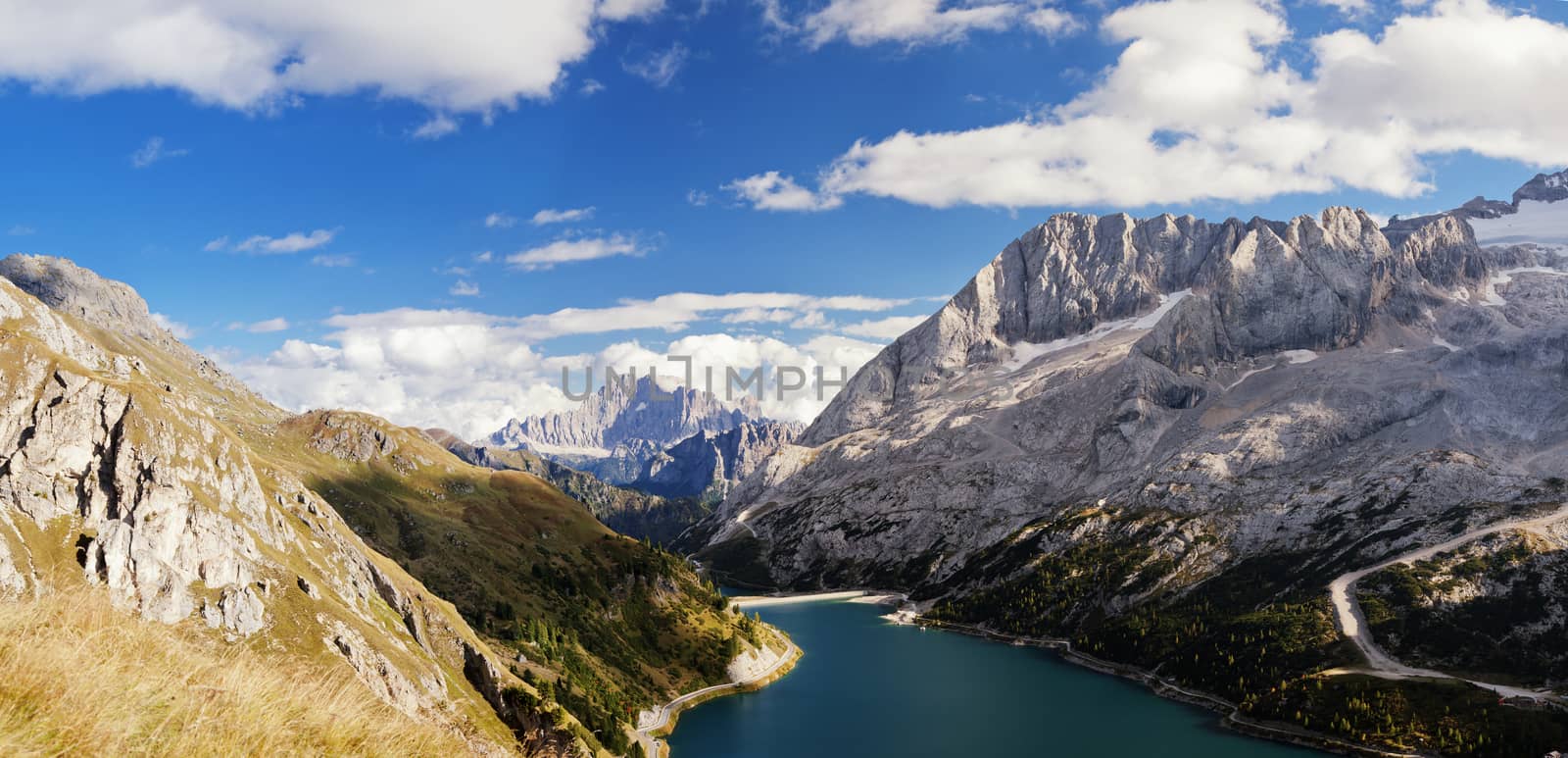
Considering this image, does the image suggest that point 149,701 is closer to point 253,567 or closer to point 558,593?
point 253,567

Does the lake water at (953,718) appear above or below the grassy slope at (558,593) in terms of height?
below

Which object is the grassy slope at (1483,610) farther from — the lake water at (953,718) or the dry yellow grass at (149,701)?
the dry yellow grass at (149,701)

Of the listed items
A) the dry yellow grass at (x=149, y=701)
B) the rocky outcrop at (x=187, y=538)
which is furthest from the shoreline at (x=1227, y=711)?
the dry yellow grass at (x=149, y=701)

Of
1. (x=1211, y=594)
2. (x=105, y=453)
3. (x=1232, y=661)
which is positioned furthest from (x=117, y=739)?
(x=1211, y=594)

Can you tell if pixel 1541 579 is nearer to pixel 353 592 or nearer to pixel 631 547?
pixel 631 547

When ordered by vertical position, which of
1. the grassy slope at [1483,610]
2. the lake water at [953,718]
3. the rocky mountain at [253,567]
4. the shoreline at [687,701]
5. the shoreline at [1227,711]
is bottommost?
the shoreline at [1227,711]

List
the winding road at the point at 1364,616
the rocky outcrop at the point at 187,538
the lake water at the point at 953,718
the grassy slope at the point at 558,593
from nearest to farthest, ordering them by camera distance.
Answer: the rocky outcrop at the point at 187,538 → the lake water at the point at 953,718 → the winding road at the point at 1364,616 → the grassy slope at the point at 558,593

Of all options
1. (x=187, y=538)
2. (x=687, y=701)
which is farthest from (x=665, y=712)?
(x=187, y=538)
